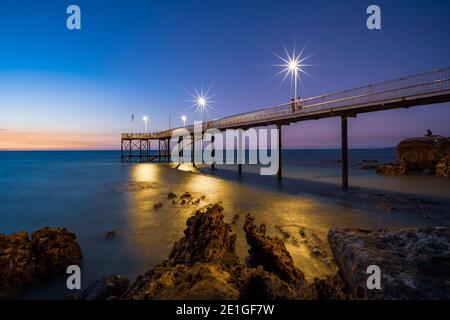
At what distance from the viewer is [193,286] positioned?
3.07m

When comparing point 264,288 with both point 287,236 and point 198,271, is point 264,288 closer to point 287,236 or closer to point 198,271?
point 198,271

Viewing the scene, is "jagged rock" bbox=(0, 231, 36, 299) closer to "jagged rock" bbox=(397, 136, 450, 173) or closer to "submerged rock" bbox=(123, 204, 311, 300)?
"submerged rock" bbox=(123, 204, 311, 300)

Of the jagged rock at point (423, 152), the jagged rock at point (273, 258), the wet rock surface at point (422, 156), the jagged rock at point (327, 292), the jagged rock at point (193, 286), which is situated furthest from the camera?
the jagged rock at point (423, 152)

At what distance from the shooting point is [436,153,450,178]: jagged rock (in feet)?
81.4

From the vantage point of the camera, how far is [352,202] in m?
14.1

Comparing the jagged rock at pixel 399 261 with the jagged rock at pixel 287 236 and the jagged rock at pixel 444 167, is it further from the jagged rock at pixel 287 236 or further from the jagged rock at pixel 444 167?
the jagged rock at pixel 444 167

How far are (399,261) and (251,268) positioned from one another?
2.44m

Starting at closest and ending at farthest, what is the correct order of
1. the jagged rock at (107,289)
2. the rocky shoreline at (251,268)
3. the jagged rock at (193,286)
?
the jagged rock at (193,286), the rocky shoreline at (251,268), the jagged rock at (107,289)

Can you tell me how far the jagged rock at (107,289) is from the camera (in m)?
4.46

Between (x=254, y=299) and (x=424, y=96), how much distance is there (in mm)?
14858

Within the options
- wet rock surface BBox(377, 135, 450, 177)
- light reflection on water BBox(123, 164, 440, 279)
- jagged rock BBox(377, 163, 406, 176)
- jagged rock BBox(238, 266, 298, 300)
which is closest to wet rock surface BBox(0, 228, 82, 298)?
light reflection on water BBox(123, 164, 440, 279)

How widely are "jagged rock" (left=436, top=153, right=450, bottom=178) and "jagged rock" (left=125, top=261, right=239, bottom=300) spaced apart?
31776 mm

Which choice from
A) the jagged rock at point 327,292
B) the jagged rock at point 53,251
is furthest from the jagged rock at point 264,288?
the jagged rock at point 53,251

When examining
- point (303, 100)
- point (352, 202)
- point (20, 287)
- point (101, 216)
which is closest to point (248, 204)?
point (352, 202)
